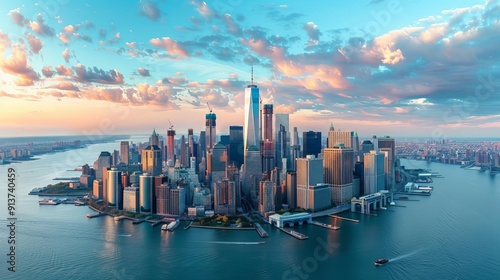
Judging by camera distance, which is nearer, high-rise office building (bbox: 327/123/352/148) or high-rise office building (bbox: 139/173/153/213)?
high-rise office building (bbox: 139/173/153/213)

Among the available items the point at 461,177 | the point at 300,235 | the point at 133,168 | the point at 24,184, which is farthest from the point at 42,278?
the point at 461,177

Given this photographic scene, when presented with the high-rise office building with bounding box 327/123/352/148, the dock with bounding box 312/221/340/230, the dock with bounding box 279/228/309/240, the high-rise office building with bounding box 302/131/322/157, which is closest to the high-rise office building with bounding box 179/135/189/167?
the high-rise office building with bounding box 302/131/322/157

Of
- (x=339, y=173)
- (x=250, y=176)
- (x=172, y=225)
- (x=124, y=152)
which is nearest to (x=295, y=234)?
(x=172, y=225)

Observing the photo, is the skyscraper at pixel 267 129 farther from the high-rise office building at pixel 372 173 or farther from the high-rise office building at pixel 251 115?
the high-rise office building at pixel 372 173

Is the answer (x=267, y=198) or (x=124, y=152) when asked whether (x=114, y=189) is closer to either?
(x=267, y=198)

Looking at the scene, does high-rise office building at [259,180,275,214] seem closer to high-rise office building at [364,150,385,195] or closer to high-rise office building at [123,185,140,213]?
high-rise office building at [123,185,140,213]

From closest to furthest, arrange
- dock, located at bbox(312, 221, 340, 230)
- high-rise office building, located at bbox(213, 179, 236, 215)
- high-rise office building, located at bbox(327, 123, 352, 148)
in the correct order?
dock, located at bbox(312, 221, 340, 230)
high-rise office building, located at bbox(213, 179, 236, 215)
high-rise office building, located at bbox(327, 123, 352, 148)

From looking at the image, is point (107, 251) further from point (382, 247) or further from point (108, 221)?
point (382, 247)

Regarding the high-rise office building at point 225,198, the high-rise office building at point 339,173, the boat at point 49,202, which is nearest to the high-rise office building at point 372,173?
the high-rise office building at point 339,173
